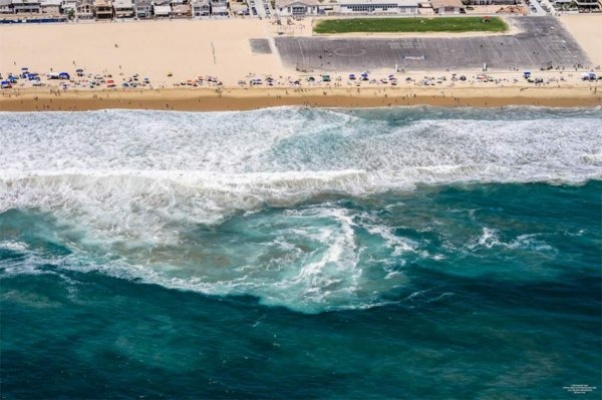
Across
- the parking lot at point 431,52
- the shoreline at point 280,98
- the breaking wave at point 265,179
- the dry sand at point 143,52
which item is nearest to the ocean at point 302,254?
the breaking wave at point 265,179

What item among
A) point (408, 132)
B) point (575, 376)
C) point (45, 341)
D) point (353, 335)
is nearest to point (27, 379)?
point (45, 341)

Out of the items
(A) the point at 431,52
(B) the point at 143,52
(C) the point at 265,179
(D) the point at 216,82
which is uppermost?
(B) the point at 143,52

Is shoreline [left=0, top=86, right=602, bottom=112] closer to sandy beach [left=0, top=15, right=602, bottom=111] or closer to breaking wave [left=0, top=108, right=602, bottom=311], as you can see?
sandy beach [left=0, top=15, right=602, bottom=111]

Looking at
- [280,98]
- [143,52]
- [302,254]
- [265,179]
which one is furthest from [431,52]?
[302,254]

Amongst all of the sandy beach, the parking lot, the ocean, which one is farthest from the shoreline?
the parking lot

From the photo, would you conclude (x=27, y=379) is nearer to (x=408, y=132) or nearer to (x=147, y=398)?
(x=147, y=398)

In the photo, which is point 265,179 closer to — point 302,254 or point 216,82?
point 302,254
